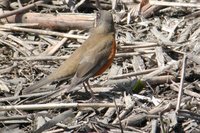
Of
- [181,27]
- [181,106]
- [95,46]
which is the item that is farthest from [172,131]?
[181,27]

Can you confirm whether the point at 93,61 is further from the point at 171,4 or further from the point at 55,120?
the point at 171,4

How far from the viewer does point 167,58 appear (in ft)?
27.7

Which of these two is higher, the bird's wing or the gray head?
the gray head

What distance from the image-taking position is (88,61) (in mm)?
8133

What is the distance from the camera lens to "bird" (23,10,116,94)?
7.88m

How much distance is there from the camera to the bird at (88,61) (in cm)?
788

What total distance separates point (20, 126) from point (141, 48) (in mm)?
2084

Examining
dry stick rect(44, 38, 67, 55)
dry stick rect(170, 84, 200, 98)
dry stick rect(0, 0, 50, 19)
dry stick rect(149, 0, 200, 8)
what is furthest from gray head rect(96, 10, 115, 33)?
dry stick rect(0, 0, 50, 19)

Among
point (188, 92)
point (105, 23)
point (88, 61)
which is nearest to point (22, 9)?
point (105, 23)

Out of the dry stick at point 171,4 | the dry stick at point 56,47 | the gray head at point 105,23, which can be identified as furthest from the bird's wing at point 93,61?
the dry stick at point 171,4

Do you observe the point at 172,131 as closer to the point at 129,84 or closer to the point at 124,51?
the point at 129,84

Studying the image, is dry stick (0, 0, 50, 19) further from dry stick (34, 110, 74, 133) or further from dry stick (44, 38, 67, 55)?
dry stick (34, 110, 74, 133)

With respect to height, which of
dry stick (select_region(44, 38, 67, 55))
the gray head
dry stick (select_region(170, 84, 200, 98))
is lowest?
dry stick (select_region(170, 84, 200, 98))

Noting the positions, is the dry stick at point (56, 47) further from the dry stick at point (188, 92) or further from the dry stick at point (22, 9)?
the dry stick at point (188, 92)
